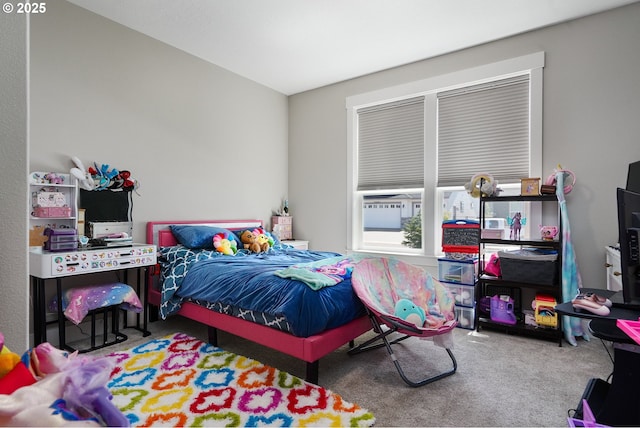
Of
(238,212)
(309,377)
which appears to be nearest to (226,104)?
(238,212)

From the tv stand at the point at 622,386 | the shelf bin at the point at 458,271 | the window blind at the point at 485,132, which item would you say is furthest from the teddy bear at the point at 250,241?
the tv stand at the point at 622,386

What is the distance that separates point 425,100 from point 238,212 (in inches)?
103

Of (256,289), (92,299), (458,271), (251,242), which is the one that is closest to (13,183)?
(256,289)

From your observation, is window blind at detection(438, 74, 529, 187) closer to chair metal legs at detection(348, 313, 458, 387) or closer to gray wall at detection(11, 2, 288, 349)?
chair metal legs at detection(348, 313, 458, 387)

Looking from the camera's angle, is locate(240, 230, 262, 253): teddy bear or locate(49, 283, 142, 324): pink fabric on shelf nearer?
locate(49, 283, 142, 324): pink fabric on shelf

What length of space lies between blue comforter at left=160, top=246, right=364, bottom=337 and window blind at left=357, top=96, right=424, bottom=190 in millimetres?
1450

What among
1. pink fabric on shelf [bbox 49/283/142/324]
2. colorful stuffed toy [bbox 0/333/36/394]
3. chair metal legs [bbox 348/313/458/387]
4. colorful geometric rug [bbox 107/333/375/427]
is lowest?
colorful geometric rug [bbox 107/333/375/427]

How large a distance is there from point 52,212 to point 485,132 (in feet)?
13.2

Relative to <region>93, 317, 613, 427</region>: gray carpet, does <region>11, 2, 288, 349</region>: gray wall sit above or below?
above

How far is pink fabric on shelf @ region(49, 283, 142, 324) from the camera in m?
2.48

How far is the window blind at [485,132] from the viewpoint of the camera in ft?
Result: 11.0

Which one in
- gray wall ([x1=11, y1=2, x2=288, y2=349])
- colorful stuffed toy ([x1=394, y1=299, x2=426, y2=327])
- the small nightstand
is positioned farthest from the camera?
the small nightstand

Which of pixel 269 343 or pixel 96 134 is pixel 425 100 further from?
pixel 96 134

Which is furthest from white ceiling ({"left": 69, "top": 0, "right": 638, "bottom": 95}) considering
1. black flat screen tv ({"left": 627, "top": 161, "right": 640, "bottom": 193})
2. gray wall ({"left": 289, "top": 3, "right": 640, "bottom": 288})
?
black flat screen tv ({"left": 627, "top": 161, "right": 640, "bottom": 193})
